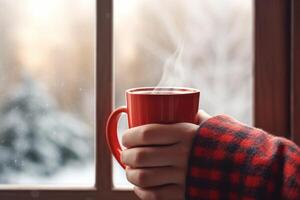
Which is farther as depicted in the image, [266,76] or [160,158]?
[266,76]

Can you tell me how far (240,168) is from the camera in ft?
1.96

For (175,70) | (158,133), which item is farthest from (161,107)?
(175,70)

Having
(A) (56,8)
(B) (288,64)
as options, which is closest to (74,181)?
(A) (56,8)

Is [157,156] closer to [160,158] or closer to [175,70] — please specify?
[160,158]

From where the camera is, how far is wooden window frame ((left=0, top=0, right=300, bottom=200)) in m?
0.80

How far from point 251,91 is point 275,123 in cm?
7

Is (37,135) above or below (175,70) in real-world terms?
below

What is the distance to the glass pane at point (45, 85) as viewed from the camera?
33.1 inches

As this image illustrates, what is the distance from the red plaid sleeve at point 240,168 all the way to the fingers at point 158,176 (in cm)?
1

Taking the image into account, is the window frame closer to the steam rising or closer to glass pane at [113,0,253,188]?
glass pane at [113,0,253,188]

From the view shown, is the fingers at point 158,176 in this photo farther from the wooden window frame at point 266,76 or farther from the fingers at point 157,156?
the wooden window frame at point 266,76

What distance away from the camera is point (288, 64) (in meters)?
0.81

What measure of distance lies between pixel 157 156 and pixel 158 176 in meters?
0.02

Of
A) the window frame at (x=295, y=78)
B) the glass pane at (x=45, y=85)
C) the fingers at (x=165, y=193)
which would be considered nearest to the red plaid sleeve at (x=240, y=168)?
the fingers at (x=165, y=193)
